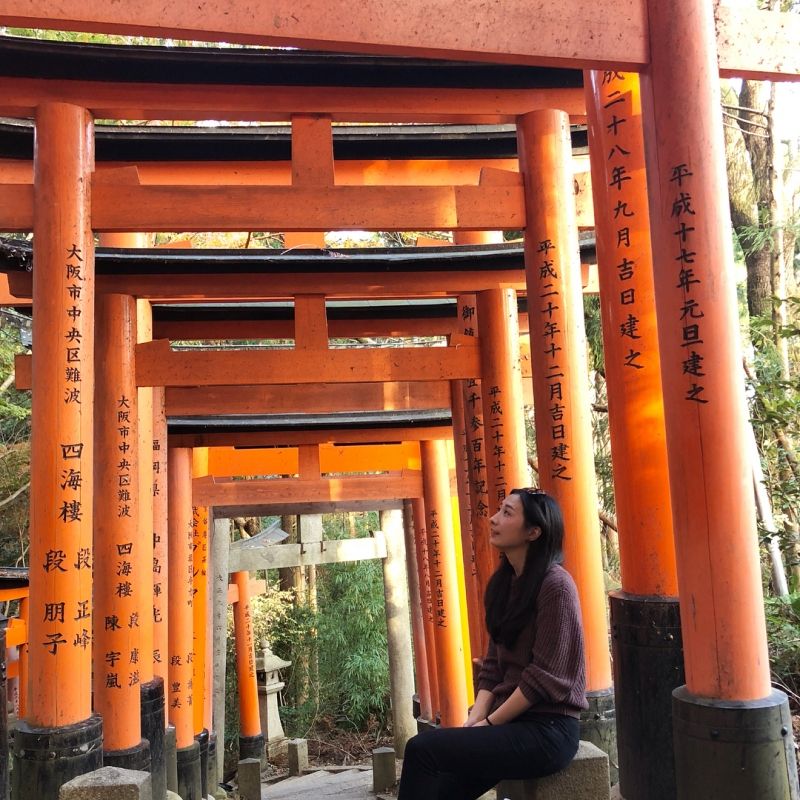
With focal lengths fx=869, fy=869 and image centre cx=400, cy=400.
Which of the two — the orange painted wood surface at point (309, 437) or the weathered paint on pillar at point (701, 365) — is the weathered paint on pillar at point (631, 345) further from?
the orange painted wood surface at point (309, 437)

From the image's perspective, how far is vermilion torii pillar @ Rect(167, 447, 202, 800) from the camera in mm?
8844

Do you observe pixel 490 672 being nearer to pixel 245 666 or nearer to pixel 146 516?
pixel 146 516

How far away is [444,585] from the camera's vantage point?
10875mm

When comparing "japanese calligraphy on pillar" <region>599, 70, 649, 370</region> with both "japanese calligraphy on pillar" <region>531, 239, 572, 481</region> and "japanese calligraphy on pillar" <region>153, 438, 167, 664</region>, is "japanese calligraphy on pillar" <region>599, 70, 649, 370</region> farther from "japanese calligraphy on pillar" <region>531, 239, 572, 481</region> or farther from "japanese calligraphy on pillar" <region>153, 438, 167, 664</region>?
"japanese calligraphy on pillar" <region>153, 438, 167, 664</region>

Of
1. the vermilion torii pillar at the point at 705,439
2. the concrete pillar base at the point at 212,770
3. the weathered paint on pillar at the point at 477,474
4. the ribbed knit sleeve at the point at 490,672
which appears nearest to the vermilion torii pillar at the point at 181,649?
the concrete pillar base at the point at 212,770

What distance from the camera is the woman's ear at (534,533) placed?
2.92 m

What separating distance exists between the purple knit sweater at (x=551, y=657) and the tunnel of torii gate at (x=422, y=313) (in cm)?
76

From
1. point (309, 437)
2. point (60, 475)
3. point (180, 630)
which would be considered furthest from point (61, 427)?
point (309, 437)

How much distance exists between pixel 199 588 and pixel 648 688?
780cm

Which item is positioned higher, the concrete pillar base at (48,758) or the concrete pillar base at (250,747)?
the concrete pillar base at (48,758)

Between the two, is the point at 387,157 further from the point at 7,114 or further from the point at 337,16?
the point at 337,16

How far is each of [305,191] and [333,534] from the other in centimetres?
1795

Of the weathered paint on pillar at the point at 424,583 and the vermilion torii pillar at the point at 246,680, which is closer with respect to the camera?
the weathered paint on pillar at the point at 424,583

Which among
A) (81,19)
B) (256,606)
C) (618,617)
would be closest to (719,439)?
(618,617)
